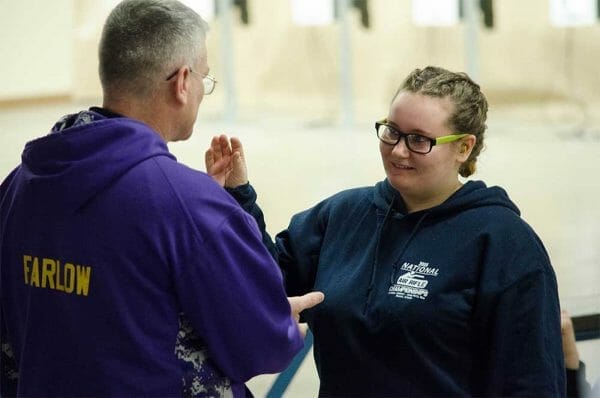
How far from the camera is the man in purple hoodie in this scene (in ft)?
5.91

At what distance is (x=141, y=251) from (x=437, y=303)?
2.09 feet

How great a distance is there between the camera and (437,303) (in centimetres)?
214

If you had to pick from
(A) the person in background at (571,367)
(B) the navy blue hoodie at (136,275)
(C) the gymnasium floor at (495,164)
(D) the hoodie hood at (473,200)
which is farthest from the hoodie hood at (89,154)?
(C) the gymnasium floor at (495,164)

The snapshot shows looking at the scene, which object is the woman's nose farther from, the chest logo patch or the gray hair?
the gray hair

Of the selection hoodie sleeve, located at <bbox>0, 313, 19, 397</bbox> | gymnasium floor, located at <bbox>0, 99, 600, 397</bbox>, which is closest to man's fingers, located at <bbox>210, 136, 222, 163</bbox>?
hoodie sleeve, located at <bbox>0, 313, 19, 397</bbox>

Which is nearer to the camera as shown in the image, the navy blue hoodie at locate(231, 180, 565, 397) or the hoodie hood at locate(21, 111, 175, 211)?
the hoodie hood at locate(21, 111, 175, 211)

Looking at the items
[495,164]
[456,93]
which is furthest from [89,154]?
[495,164]

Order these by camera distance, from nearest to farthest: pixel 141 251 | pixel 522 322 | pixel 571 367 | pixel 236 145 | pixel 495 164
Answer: pixel 141 251
pixel 522 322
pixel 236 145
pixel 571 367
pixel 495 164

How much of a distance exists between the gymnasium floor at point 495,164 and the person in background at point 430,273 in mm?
1248

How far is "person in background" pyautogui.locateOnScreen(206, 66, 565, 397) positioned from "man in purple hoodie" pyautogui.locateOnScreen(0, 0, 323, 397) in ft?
1.08

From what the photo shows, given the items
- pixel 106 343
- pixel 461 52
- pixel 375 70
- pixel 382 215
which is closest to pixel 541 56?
pixel 461 52

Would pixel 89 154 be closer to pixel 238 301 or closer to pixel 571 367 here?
pixel 238 301

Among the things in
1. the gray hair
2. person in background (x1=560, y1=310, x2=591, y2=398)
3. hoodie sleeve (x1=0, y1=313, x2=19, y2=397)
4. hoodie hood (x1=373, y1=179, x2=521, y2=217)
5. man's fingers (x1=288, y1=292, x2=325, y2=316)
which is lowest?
person in background (x1=560, y1=310, x2=591, y2=398)

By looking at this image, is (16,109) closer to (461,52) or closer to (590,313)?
(461,52)
